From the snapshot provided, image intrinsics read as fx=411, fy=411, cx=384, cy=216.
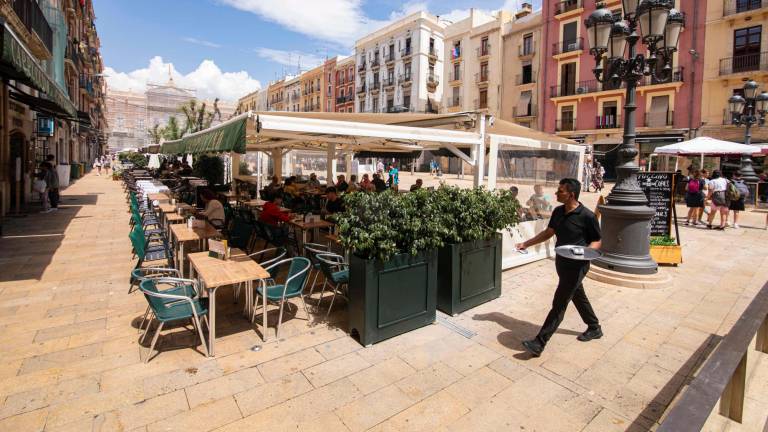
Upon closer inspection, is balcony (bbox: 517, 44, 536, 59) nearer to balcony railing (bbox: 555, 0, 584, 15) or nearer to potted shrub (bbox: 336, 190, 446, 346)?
balcony railing (bbox: 555, 0, 584, 15)

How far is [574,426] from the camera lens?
2.58 m

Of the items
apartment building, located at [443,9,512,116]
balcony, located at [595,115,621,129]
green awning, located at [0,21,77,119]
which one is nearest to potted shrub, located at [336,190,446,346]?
green awning, located at [0,21,77,119]

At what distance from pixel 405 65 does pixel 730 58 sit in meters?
27.2

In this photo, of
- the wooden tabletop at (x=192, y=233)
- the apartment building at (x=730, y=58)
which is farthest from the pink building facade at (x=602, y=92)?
the wooden tabletop at (x=192, y=233)

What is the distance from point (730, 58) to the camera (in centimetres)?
2228

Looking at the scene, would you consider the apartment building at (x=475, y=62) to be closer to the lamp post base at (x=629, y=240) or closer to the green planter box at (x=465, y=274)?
the lamp post base at (x=629, y=240)

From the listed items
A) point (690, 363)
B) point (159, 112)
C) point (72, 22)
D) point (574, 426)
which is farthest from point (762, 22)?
point (159, 112)

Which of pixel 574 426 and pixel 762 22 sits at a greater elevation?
pixel 762 22

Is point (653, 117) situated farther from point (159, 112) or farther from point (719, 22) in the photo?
point (159, 112)

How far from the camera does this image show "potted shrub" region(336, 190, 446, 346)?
138 inches

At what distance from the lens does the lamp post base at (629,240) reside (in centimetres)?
561

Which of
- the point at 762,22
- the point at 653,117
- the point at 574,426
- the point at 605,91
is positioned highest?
the point at 762,22

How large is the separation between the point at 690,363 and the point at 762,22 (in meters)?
27.0

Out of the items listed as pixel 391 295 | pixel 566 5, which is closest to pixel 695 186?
pixel 391 295
